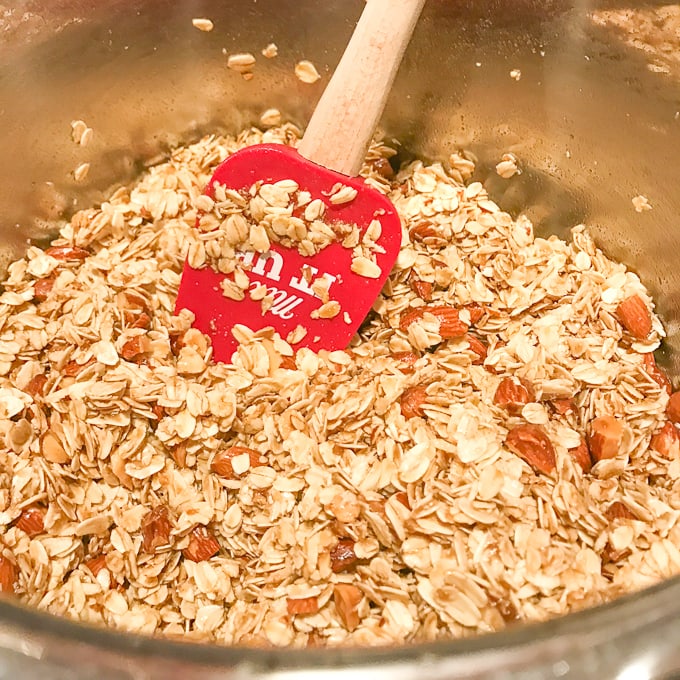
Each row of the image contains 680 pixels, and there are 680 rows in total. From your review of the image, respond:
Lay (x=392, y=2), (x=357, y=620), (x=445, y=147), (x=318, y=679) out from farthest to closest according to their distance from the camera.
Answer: (x=445, y=147) < (x=392, y=2) < (x=357, y=620) < (x=318, y=679)

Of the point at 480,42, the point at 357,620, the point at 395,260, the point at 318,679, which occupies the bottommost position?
the point at 357,620

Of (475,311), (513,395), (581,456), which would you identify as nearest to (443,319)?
(475,311)

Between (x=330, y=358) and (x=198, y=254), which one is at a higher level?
(x=198, y=254)

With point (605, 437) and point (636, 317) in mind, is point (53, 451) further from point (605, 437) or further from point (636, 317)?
point (636, 317)

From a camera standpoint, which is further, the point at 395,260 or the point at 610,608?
the point at 395,260

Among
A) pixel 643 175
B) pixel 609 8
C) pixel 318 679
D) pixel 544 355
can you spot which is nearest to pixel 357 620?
pixel 318 679

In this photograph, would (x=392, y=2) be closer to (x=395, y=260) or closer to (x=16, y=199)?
(x=395, y=260)

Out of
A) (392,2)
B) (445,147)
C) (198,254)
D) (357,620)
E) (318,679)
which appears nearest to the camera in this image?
(318,679)
